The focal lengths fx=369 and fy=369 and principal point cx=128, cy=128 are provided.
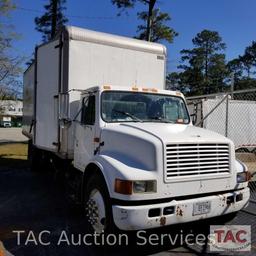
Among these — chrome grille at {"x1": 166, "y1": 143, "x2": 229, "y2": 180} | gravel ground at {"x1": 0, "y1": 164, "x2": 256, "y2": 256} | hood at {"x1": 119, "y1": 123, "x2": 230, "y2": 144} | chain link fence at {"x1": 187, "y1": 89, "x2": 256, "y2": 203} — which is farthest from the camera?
chain link fence at {"x1": 187, "y1": 89, "x2": 256, "y2": 203}

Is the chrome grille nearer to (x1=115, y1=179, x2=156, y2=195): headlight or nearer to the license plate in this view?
(x1=115, y1=179, x2=156, y2=195): headlight

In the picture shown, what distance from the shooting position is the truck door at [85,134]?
6336mm

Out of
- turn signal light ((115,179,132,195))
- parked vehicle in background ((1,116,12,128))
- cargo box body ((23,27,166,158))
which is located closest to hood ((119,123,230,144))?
turn signal light ((115,179,132,195))

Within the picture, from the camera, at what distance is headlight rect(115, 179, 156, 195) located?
4625 millimetres

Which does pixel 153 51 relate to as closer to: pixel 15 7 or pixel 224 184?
pixel 224 184

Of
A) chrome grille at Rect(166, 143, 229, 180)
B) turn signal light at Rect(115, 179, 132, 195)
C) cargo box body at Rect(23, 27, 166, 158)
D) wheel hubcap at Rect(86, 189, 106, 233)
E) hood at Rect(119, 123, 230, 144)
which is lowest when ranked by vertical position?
wheel hubcap at Rect(86, 189, 106, 233)

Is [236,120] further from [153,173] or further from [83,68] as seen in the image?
[153,173]

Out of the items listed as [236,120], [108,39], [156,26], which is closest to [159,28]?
[156,26]

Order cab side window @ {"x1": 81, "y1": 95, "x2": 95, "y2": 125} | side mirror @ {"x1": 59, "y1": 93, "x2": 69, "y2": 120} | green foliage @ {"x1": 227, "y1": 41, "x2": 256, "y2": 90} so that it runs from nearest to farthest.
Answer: cab side window @ {"x1": 81, "y1": 95, "x2": 95, "y2": 125}, side mirror @ {"x1": 59, "y1": 93, "x2": 69, "y2": 120}, green foliage @ {"x1": 227, "y1": 41, "x2": 256, "y2": 90}

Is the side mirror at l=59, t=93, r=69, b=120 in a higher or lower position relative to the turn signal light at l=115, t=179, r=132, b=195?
higher

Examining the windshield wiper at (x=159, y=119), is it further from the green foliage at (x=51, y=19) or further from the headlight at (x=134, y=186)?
the green foliage at (x=51, y=19)

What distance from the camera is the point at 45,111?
28.8 feet

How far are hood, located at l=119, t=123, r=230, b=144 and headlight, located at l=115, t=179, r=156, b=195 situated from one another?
1.95 ft

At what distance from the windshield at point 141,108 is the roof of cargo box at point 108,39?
175cm
